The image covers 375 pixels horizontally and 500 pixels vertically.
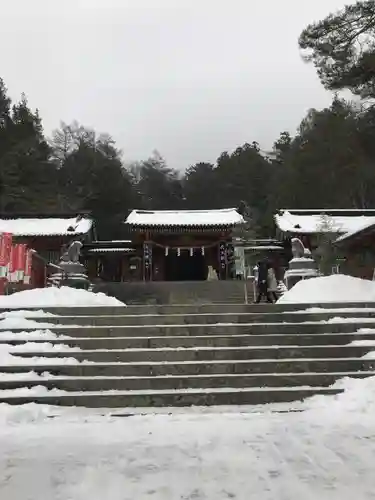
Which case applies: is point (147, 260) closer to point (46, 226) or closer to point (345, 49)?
point (46, 226)

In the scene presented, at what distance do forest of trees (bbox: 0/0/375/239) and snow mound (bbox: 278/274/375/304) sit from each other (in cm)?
1199

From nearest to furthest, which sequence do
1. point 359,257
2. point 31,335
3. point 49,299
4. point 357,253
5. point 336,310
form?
point 31,335 → point 336,310 → point 49,299 → point 359,257 → point 357,253

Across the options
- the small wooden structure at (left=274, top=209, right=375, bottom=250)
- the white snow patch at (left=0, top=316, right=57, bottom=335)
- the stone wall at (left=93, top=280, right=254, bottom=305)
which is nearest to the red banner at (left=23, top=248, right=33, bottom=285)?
the stone wall at (left=93, top=280, right=254, bottom=305)

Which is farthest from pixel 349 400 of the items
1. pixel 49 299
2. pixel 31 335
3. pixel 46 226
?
pixel 46 226

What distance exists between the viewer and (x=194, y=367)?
666cm

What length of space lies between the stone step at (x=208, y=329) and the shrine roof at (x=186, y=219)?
16126 millimetres

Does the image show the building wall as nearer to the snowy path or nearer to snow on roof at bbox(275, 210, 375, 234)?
snow on roof at bbox(275, 210, 375, 234)

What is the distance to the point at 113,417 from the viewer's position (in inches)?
221

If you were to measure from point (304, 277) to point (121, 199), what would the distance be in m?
27.3

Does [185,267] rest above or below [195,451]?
above

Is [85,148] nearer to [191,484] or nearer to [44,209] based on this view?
[44,209]

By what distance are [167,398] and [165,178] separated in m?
42.5

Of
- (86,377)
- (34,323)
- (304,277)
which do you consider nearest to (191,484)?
(86,377)

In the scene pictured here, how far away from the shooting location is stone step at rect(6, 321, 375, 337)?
295 inches
